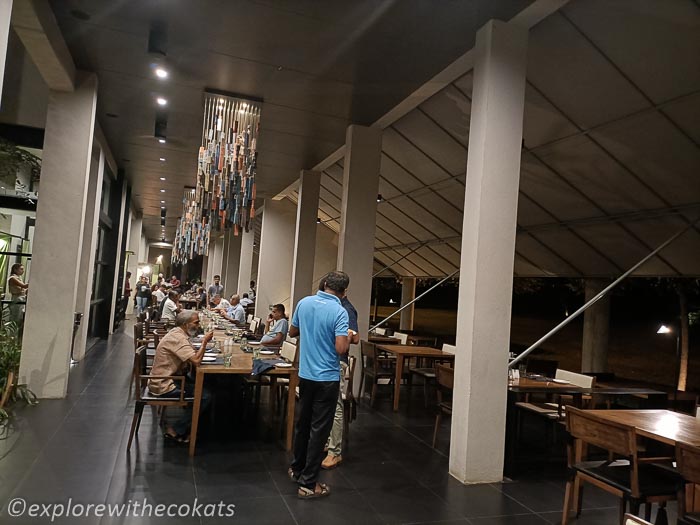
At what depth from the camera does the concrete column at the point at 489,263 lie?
422 cm

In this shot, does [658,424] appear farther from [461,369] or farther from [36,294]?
[36,294]

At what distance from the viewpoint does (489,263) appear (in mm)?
4285

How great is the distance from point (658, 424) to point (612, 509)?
81 centimetres

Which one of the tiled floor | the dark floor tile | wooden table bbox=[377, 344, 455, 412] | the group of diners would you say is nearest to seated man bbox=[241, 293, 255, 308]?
wooden table bbox=[377, 344, 455, 412]

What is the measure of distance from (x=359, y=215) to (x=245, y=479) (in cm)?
456

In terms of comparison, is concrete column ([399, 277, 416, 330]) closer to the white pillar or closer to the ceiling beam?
the white pillar

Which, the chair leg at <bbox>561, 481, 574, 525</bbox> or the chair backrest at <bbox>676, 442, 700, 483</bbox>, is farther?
the chair leg at <bbox>561, 481, 574, 525</bbox>

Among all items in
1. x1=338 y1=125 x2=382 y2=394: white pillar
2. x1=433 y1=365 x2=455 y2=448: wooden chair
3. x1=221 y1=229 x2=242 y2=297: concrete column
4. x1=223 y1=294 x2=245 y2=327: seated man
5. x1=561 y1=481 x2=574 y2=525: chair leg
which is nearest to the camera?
x1=561 y1=481 x2=574 y2=525: chair leg

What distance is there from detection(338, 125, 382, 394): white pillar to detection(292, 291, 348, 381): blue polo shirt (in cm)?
370

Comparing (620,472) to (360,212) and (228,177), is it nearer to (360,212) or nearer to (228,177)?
(228,177)

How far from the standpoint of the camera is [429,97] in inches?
258

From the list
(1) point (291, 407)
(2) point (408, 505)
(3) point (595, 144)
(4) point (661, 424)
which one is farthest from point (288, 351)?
(3) point (595, 144)

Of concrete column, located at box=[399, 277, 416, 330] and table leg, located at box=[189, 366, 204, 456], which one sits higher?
concrete column, located at box=[399, 277, 416, 330]

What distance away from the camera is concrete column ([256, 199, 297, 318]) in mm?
14320
